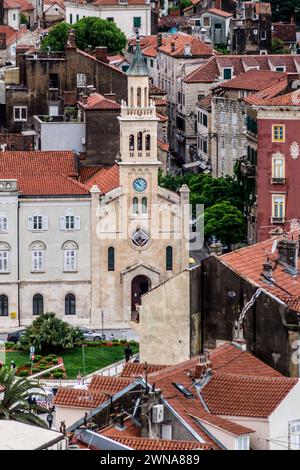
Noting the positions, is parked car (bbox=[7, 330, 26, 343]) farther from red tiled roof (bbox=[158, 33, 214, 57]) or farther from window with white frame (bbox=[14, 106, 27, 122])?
red tiled roof (bbox=[158, 33, 214, 57])

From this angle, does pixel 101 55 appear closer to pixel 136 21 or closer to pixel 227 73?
pixel 227 73

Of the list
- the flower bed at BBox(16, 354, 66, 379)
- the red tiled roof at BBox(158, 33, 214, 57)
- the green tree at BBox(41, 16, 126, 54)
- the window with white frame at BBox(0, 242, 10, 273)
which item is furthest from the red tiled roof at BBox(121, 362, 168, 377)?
the green tree at BBox(41, 16, 126, 54)

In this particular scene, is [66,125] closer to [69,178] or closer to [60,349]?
[69,178]

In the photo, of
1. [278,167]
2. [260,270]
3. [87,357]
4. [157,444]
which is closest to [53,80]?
[278,167]

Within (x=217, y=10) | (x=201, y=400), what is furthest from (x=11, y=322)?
(x=217, y=10)

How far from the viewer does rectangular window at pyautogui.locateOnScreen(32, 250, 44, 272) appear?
109062 millimetres

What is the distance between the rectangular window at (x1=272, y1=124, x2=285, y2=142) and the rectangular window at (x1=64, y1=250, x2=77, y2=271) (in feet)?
36.3

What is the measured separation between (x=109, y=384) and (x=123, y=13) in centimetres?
13050

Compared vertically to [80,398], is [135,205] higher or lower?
lower

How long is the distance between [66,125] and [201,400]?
68206 mm

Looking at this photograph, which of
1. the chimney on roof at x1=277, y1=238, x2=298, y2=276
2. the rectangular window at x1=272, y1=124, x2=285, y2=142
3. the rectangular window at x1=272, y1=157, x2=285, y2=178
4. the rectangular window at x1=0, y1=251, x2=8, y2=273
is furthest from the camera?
the rectangular window at x1=272, y1=157, x2=285, y2=178

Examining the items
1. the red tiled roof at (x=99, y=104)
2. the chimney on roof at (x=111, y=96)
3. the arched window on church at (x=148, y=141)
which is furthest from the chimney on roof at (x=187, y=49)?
the arched window on church at (x=148, y=141)

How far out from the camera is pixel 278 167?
112875 mm
